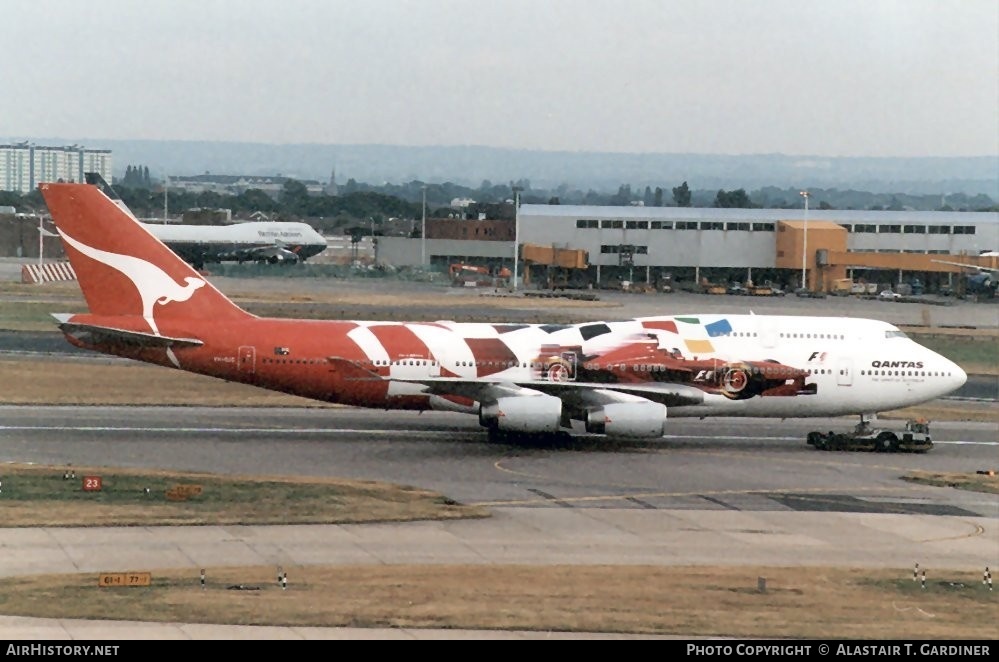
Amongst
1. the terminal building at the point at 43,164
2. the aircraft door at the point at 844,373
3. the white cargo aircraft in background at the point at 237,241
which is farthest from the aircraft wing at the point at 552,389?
the terminal building at the point at 43,164

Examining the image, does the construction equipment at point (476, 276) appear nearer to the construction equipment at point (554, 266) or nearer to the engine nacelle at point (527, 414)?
the construction equipment at point (554, 266)

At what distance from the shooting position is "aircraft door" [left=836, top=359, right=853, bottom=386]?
A: 155 feet

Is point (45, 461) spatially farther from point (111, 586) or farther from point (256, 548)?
point (111, 586)

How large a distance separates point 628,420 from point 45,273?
71.1 meters

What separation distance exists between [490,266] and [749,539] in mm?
99900

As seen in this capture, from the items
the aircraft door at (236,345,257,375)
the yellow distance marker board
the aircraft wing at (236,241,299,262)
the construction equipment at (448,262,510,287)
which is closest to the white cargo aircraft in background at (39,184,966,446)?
the aircraft door at (236,345,257,375)

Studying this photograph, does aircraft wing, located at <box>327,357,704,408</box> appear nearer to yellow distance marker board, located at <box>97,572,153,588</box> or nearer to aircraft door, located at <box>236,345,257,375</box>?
aircraft door, located at <box>236,345,257,375</box>

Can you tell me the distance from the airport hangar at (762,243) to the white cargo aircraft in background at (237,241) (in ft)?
73.5

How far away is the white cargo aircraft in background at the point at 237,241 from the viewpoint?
12506 cm

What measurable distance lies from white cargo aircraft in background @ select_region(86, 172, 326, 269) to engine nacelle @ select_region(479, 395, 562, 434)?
83.5 meters

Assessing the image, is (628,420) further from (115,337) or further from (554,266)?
(554,266)

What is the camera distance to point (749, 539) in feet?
104

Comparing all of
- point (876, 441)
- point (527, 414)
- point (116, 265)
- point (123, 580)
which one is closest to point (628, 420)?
point (527, 414)

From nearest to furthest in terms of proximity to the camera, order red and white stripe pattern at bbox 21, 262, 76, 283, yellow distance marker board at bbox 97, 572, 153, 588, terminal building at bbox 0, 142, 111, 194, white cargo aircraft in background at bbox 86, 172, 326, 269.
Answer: yellow distance marker board at bbox 97, 572, 153, 588 → red and white stripe pattern at bbox 21, 262, 76, 283 → terminal building at bbox 0, 142, 111, 194 → white cargo aircraft in background at bbox 86, 172, 326, 269
